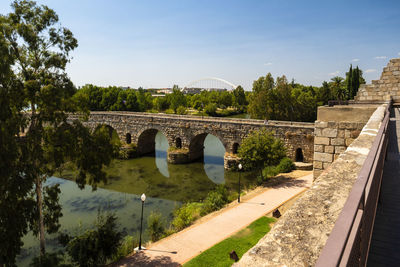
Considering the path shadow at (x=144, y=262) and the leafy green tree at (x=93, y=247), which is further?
the leafy green tree at (x=93, y=247)

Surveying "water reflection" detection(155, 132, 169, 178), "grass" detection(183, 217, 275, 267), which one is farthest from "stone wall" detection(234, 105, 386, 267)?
"water reflection" detection(155, 132, 169, 178)

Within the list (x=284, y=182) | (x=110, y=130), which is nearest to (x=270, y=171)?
(x=284, y=182)

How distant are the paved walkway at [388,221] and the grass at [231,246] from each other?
7.12 meters

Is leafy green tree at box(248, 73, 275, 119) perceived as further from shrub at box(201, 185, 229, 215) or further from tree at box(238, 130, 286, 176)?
shrub at box(201, 185, 229, 215)

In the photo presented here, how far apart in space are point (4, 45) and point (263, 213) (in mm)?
13257

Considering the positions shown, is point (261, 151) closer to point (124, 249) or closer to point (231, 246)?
point (231, 246)

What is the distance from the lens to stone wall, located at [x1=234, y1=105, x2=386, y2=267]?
1.87 m

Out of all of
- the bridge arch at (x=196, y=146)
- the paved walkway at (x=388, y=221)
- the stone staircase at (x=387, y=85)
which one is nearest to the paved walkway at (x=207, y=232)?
the stone staircase at (x=387, y=85)

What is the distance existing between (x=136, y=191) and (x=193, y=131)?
30.5ft

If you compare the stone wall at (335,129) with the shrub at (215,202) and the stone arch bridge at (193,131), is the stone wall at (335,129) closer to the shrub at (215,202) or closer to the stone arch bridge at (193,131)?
the shrub at (215,202)

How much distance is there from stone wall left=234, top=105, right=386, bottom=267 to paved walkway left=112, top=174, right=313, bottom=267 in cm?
880

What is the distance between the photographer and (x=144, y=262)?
10508 millimetres

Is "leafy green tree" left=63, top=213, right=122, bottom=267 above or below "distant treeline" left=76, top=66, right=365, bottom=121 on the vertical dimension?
below

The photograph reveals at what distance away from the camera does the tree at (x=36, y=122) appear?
8.53m
